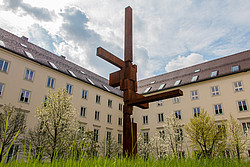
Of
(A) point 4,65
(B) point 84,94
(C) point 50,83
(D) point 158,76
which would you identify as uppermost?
(D) point 158,76

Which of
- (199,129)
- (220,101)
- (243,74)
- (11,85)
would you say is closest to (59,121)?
(11,85)

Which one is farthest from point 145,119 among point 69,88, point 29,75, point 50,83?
point 29,75

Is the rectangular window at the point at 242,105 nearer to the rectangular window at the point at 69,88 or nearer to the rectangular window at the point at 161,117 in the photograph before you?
the rectangular window at the point at 161,117

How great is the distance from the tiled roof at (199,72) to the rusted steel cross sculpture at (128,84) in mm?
27988

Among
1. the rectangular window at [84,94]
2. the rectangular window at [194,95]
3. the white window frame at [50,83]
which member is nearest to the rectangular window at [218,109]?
the rectangular window at [194,95]

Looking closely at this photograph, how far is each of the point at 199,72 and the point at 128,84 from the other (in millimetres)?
31738

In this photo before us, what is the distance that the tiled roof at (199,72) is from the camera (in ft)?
101

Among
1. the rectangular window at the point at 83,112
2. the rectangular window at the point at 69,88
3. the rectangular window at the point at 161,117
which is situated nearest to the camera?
the rectangular window at the point at 69,88

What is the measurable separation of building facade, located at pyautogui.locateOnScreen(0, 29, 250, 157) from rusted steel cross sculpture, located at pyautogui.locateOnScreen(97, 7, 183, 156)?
66.9 ft

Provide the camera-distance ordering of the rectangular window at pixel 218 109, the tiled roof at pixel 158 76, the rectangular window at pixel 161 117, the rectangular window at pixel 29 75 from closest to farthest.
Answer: the rectangular window at pixel 29 75
the tiled roof at pixel 158 76
the rectangular window at pixel 218 109
the rectangular window at pixel 161 117

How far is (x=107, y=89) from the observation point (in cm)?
3738

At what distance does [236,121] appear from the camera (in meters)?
27.5

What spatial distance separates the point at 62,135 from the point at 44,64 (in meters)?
11.8

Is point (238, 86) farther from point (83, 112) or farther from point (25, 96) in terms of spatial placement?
point (25, 96)
